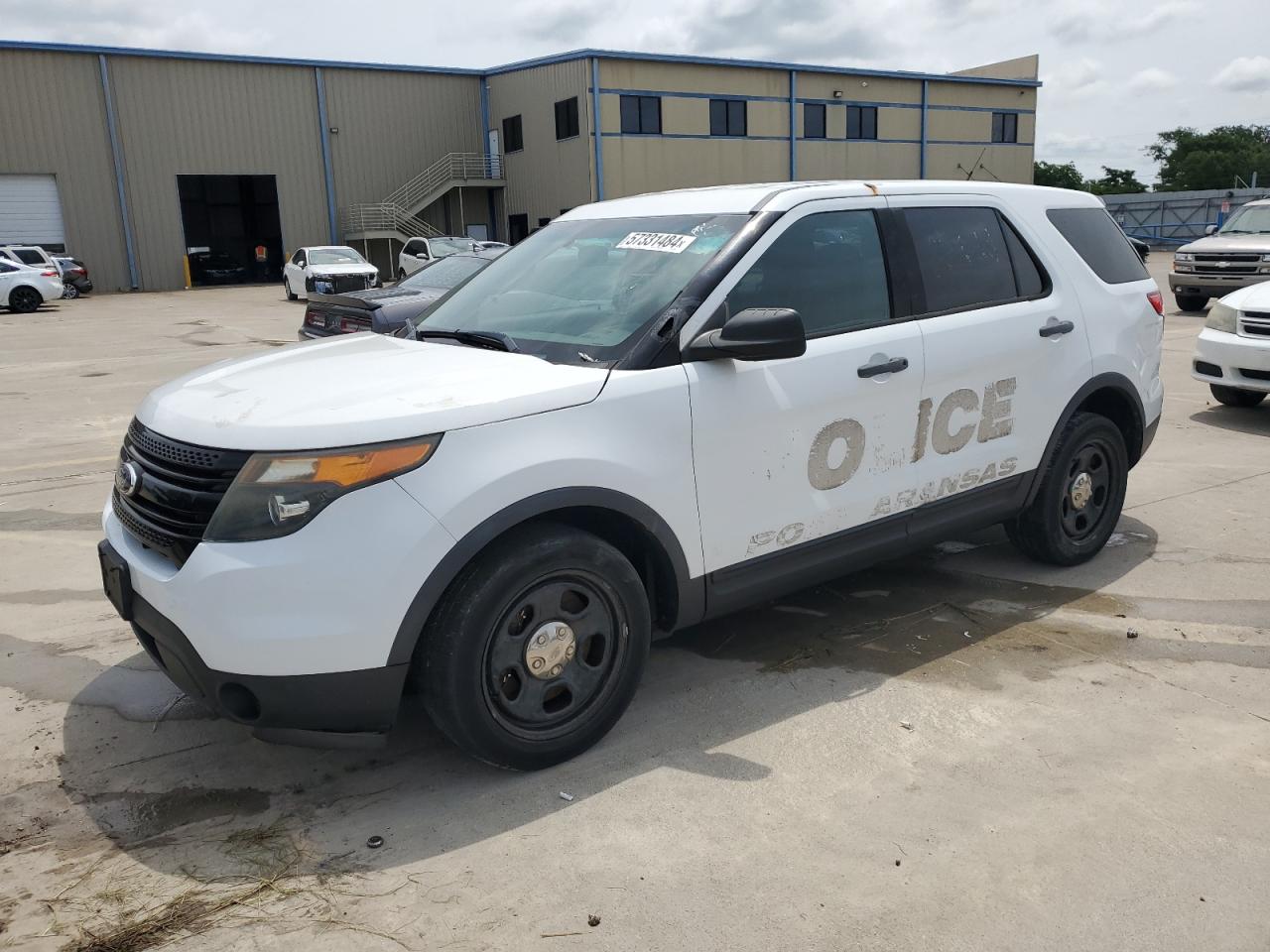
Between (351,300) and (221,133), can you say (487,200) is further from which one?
(351,300)

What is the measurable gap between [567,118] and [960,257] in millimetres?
35464

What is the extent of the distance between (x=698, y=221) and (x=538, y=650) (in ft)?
5.75

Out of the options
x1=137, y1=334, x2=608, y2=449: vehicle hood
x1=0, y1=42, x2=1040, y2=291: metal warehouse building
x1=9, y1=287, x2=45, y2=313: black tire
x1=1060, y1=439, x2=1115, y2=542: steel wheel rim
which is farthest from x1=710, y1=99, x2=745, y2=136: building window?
x1=137, y1=334, x2=608, y2=449: vehicle hood

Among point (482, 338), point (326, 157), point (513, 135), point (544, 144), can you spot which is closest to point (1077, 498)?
point (482, 338)

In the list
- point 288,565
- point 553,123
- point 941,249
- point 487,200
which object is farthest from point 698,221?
point 487,200

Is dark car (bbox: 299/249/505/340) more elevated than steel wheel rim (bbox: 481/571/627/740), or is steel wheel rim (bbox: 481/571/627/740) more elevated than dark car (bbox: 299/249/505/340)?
dark car (bbox: 299/249/505/340)

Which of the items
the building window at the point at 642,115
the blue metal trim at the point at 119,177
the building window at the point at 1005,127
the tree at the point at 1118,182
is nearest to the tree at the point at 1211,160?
the tree at the point at 1118,182

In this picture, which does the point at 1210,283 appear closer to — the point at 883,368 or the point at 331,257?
the point at 883,368

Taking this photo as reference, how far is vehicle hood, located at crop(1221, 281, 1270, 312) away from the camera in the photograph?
846cm

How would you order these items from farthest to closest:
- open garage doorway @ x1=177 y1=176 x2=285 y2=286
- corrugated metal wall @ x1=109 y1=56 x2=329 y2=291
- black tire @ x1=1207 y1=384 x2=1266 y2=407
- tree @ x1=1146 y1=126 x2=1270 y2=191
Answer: tree @ x1=1146 y1=126 x2=1270 y2=191 < open garage doorway @ x1=177 y1=176 x2=285 y2=286 < corrugated metal wall @ x1=109 y1=56 x2=329 y2=291 < black tire @ x1=1207 y1=384 x2=1266 y2=407

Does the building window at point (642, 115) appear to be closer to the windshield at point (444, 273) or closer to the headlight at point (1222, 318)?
the windshield at point (444, 273)

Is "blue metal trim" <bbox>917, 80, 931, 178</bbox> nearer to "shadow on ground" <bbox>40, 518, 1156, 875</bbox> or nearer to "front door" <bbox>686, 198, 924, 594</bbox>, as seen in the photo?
"shadow on ground" <bbox>40, 518, 1156, 875</bbox>

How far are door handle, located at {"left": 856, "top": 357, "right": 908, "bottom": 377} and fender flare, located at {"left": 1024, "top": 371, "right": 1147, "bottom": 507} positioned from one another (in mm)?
1172

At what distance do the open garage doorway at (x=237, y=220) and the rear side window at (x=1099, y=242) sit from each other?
40.0m
